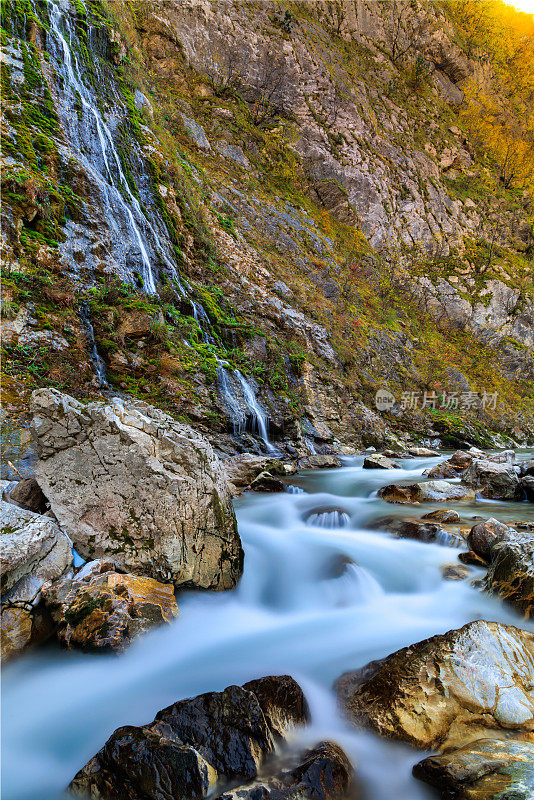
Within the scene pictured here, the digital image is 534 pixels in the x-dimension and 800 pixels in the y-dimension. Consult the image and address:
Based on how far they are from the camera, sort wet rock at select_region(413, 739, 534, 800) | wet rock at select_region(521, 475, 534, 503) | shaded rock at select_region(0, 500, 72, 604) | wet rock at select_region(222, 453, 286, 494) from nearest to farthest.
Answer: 1. wet rock at select_region(413, 739, 534, 800)
2. shaded rock at select_region(0, 500, 72, 604)
3. wet rock at select_region(521, 475, 534, 503)
4. wet rock at select_region(222, 453, 286, 494)

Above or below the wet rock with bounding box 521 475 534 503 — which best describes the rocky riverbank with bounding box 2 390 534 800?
above

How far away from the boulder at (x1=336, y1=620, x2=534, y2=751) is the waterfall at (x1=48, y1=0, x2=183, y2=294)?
29.8 feet

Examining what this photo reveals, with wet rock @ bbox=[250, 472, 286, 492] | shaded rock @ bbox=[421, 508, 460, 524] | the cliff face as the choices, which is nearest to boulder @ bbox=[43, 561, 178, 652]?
the cliff face

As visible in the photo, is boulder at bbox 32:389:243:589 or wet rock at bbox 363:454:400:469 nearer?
boulder at bbox 32:389:243:589

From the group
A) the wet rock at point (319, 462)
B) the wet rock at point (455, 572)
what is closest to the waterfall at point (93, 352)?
the wet rock at point (319, 462)

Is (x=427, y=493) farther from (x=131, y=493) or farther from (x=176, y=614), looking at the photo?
(x=131, y=493)

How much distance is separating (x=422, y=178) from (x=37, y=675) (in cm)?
3222

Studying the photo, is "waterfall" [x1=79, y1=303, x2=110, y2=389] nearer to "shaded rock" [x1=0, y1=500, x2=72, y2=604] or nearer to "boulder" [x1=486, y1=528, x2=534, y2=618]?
"shaded rock" [x1=0, y1=500, x2=72, y2=604]

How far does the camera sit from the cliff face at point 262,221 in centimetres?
805

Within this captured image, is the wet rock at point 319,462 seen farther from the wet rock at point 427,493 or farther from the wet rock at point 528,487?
the wet rock at point 528,487

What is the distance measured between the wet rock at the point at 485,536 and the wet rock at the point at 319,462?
5588mm

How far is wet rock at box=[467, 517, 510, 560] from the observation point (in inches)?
157

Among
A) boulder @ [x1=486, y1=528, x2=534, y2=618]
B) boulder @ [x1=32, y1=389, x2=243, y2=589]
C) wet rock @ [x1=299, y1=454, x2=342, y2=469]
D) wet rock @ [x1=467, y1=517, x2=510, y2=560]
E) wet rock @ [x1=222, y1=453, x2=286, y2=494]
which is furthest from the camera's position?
wet rock @ [x1=299, y1=454, x2=342, y2=469]

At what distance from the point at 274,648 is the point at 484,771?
1.84m
